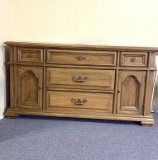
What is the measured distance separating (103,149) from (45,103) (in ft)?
2.84

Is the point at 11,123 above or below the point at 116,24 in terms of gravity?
below

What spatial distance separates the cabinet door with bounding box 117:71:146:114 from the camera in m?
2.54

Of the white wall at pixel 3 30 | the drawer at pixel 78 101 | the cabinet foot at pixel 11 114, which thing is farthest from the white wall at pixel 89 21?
the cabinet foot at pixel 11 114

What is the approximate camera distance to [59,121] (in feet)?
8.71

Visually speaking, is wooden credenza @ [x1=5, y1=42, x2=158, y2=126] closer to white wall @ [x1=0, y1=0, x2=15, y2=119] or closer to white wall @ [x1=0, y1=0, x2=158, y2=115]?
white wall @ [x1=0, y1=0, x2=15, y2=119]

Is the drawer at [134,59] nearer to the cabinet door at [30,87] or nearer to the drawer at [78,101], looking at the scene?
the drawer at [78,101]

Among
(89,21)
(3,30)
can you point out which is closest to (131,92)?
(89,21)

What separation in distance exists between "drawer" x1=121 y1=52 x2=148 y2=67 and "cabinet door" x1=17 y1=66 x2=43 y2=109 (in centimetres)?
84

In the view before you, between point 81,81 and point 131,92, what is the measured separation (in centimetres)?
51

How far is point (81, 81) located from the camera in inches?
102

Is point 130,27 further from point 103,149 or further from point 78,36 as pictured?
point 103,149

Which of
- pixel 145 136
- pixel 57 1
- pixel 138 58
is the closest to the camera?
pixel 145 136

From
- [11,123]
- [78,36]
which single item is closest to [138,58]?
[78,36]

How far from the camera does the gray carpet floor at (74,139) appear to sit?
6.37 feet
